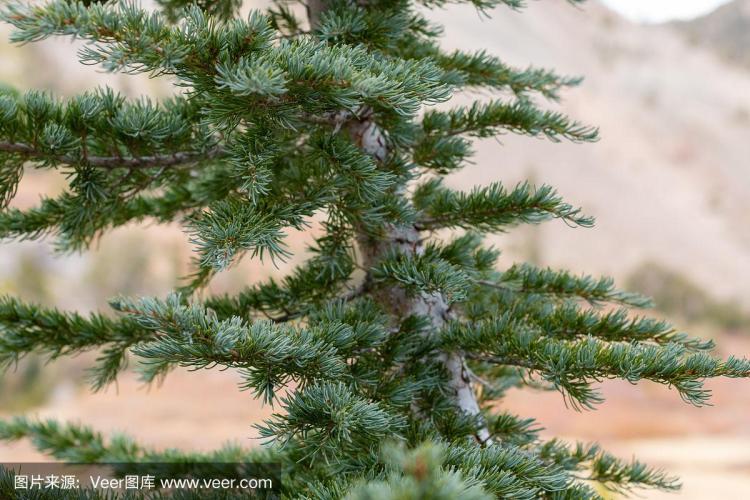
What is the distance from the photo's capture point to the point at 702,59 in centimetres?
1800

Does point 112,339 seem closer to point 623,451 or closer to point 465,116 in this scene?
point 465,116

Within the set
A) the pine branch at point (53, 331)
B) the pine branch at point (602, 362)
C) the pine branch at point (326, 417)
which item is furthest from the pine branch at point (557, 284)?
the pine branch at point (53, 331)

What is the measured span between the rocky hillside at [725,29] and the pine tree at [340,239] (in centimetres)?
2013

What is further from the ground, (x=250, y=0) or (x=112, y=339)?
(x=250, y=0)

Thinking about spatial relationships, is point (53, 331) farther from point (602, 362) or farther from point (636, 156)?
point (636, 156)

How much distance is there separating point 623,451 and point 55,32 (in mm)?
6548

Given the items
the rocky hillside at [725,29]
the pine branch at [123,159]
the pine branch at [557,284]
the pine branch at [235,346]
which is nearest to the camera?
the pine branch at [235,346]

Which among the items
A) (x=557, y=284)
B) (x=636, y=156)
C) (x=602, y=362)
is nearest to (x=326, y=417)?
(x=602, y=362)

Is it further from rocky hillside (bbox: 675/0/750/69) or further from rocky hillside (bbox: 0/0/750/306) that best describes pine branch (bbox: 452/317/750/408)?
rocky hillside (bbox: 675/0/750/69)

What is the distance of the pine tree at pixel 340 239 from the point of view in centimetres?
78

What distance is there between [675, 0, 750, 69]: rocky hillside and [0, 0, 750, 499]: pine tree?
20.1 m

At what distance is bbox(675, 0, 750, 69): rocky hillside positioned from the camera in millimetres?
19062

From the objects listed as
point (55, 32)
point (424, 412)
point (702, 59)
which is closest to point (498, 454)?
point (424, 412)

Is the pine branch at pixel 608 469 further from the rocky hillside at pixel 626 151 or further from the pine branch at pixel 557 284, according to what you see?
the rocky hillside at pixel 626 151
